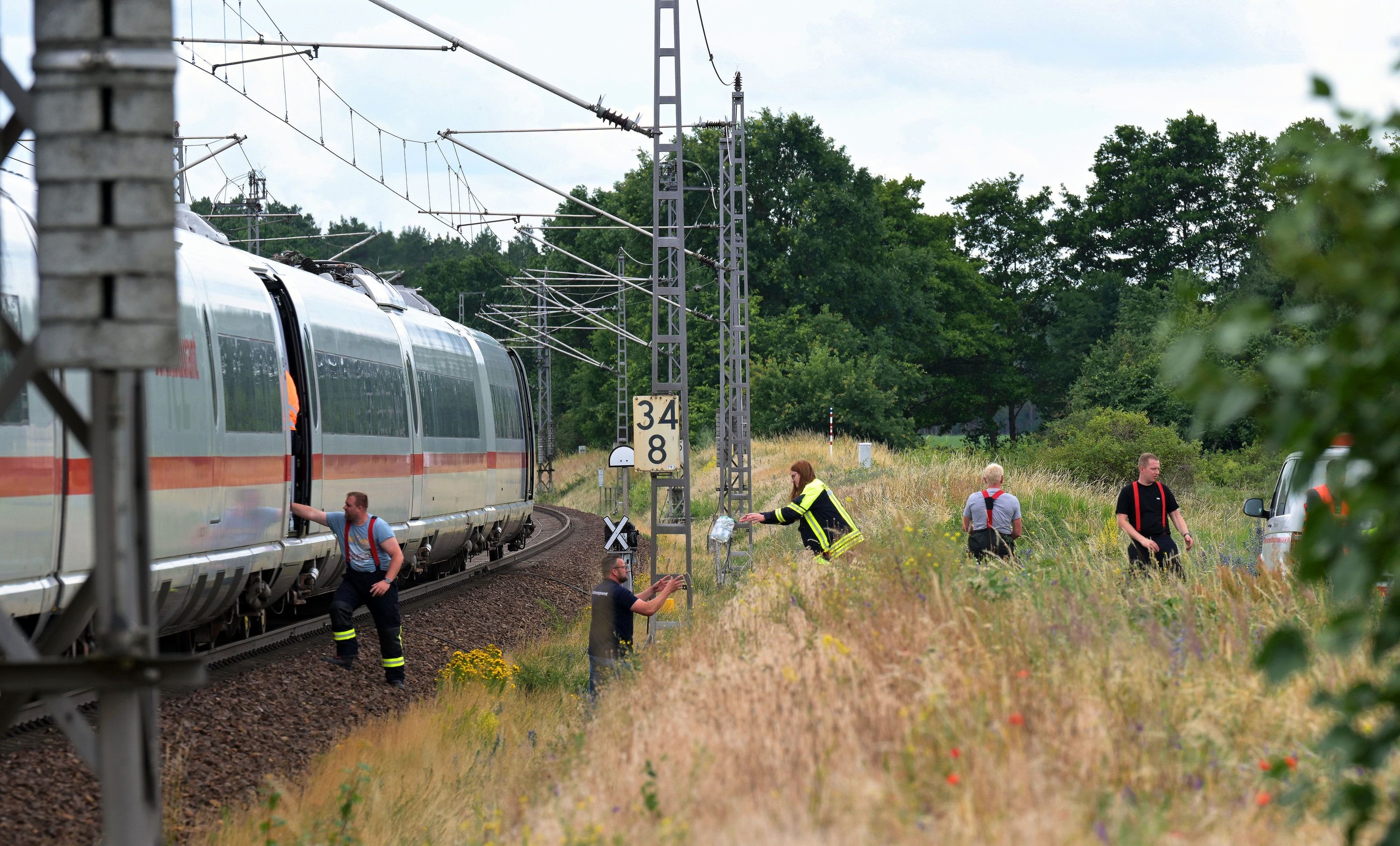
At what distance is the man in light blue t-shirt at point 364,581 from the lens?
13203 mm

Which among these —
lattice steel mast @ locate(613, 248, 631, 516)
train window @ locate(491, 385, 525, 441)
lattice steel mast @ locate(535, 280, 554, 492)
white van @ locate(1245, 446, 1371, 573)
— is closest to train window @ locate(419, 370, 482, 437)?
train window @ locate(491, 385, 525, 441)

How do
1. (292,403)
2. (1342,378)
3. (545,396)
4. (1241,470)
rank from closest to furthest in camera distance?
(1342,378), (292,403), (1241,470), (545,396)

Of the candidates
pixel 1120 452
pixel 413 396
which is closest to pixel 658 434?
pixel 413 396

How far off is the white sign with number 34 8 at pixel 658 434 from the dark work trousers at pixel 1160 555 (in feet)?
17.4

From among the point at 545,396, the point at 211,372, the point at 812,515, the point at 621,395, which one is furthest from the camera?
the point at 545,396

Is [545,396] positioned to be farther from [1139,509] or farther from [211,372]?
[1139,509]

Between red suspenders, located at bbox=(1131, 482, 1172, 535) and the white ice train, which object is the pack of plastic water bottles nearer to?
red suspenders, located at bbox=(1131, 482, 1172, 535)

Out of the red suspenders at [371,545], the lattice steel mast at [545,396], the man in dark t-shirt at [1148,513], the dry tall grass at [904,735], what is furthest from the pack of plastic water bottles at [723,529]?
the lattice steel mast at [545,396]

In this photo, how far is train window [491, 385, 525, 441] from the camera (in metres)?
A: 23.5

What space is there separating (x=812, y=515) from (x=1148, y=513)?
118 inches

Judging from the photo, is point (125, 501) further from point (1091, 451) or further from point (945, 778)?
point (1091, 451)

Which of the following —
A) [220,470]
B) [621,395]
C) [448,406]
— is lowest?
[220,470]

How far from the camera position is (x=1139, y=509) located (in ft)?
41.3

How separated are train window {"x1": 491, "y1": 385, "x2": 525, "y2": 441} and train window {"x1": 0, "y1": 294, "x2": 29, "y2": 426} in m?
13.9
